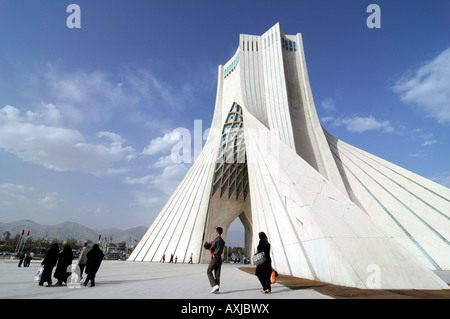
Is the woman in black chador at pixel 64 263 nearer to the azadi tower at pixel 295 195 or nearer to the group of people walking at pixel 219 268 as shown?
the group of people walking at pixel 219 268

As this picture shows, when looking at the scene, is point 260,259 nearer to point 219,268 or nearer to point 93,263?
point 219,268

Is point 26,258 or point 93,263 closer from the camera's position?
point 93,263

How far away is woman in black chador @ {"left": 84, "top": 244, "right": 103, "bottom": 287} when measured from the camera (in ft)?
13.3

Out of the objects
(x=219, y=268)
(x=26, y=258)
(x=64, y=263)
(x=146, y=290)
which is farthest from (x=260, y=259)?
(x=26, y=258)

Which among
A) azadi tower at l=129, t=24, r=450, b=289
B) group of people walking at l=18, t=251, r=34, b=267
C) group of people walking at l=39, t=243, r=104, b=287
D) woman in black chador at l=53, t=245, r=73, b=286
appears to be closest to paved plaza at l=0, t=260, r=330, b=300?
group of people walking at l=39, t=243, r=104, b=287

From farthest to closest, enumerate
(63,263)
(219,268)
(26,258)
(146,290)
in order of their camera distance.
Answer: (26,258)
(63,263)
(219,268)
(146,290)

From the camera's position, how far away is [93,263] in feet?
14.0

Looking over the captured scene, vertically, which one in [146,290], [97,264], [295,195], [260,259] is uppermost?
[295,195]

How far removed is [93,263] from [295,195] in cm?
475

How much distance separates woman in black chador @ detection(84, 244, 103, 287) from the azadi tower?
4.39m

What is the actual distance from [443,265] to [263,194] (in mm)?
5932

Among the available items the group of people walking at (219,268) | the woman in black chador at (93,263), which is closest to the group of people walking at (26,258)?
the woman in black chador at (93,263)

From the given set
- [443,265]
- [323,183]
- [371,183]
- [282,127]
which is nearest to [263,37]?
[282,127]
